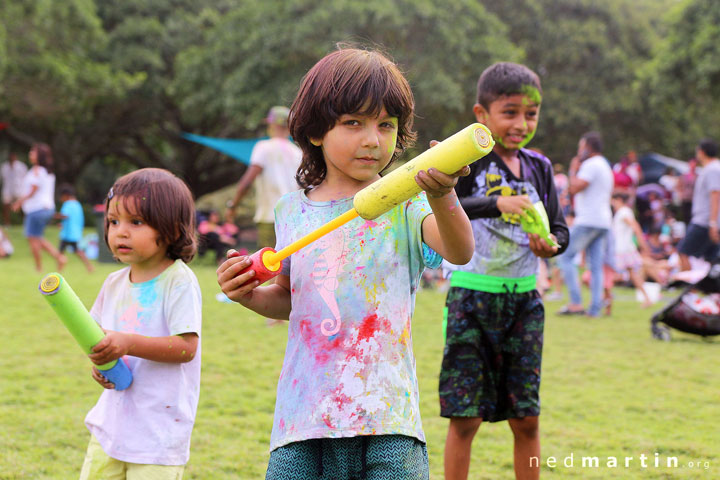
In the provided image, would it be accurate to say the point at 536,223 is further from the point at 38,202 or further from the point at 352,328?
the point at 38,202

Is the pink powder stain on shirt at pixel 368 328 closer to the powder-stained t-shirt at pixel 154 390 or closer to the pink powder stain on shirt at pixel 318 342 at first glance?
the pink powder stain on shirt at pixel 318 342

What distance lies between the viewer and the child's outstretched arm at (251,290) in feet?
6.26

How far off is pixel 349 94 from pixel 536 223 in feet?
3.78

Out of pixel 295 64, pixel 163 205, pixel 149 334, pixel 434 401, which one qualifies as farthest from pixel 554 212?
pixel 295 64

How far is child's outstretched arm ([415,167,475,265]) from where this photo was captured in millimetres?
1659

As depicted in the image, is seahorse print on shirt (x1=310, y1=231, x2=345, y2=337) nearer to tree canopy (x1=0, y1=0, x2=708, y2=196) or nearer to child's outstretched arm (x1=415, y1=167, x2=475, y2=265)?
child's outstretched arm (x1=415, y1=167, x2=475, y2=265)

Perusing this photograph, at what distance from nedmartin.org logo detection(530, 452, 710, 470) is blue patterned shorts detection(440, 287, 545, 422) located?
0.84m

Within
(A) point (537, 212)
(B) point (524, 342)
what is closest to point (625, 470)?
(B) point (524, 342)

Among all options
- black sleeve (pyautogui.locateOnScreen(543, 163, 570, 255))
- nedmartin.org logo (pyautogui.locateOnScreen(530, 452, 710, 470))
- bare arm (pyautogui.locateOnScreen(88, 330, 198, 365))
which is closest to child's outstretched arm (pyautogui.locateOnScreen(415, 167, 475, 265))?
bare arm (pyautogui.locateOnScreen(88, 330, 198, 365))

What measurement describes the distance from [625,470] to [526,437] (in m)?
0.84

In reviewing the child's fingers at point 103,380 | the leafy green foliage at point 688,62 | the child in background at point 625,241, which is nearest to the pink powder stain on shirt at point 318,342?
the child's fingers at point 103,380

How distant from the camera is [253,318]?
25.6 ft

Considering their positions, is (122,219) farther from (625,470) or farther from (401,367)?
(625,470)

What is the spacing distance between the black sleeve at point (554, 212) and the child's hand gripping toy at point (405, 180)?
4.92 feet
